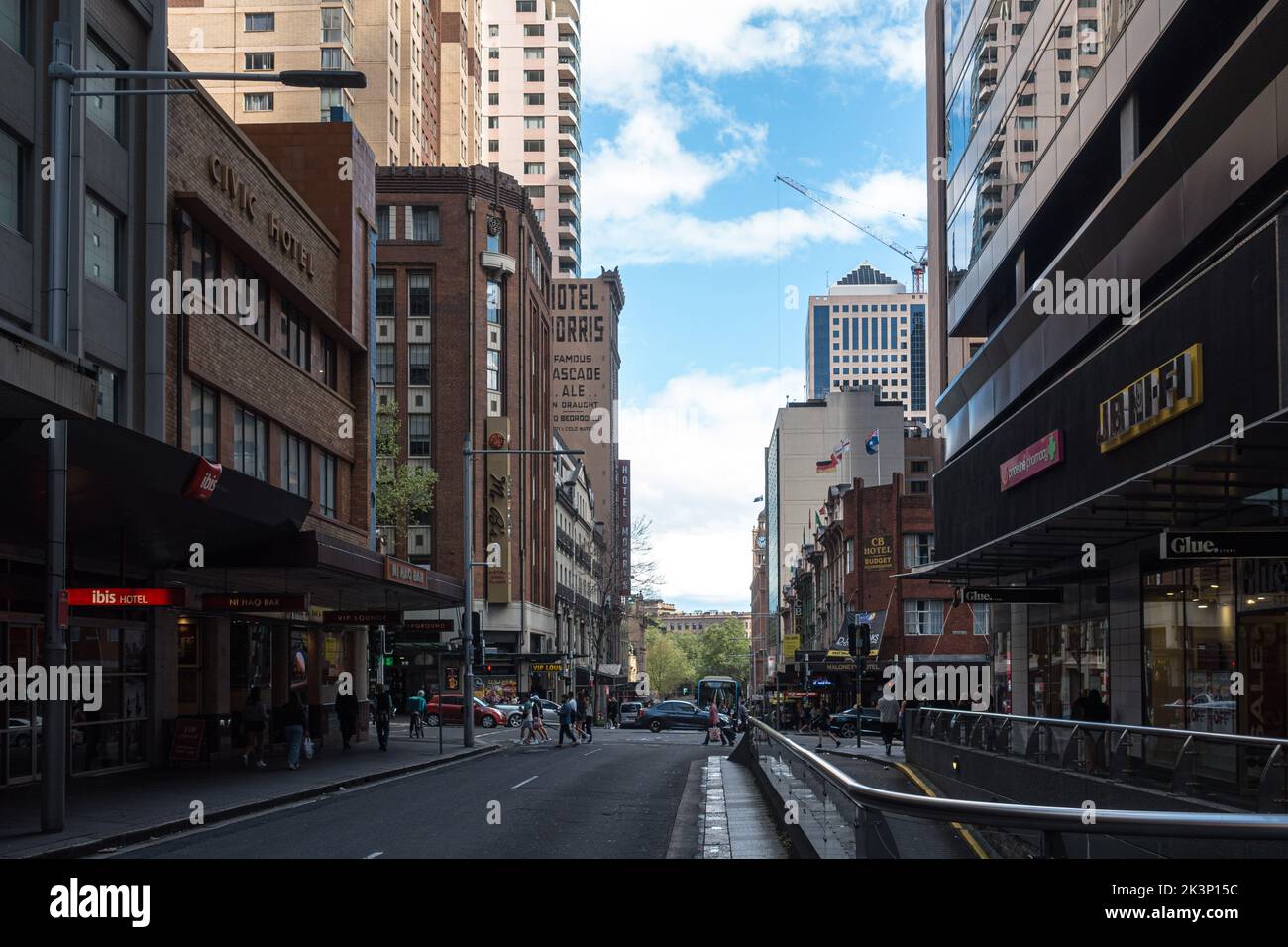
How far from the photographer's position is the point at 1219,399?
1666 centimetres

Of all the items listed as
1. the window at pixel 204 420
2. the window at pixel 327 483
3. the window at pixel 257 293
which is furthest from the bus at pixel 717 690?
the window at pixel 204 420

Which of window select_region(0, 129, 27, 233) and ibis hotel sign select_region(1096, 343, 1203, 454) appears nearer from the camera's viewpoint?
ibis hotel sign select_region(1096, 343, 1203, 454)

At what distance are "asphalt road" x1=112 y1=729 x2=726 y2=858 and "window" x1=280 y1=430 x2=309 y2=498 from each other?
8.94m

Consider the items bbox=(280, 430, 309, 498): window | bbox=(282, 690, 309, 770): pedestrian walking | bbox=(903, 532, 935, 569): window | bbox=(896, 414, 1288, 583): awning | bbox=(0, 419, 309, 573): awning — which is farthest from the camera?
bbox=(903, 532, 935, 569): window

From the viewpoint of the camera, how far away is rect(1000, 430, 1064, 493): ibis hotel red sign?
24078 millimetres

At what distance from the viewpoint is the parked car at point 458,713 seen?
59.8 metres

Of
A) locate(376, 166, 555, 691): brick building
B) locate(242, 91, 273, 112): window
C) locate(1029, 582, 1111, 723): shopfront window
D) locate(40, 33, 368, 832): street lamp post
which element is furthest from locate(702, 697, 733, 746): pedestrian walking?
locate(242, 91, 273, 112): window

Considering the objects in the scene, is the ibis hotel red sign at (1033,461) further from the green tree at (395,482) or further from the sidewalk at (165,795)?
the green tree at (395,482)

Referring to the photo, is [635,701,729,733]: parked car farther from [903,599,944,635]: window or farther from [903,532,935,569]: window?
[903,532,935,569]: window

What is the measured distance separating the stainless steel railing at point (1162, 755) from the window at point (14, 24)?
18.5m

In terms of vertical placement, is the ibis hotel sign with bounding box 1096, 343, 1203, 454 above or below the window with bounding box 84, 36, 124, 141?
below

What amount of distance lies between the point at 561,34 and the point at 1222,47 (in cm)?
11855
